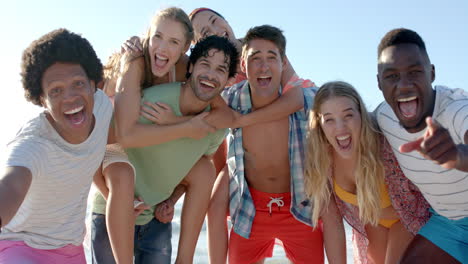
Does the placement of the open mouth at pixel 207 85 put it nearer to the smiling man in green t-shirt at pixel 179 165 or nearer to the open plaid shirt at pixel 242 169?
the smiling man in green t-shirt at pixel 179 165

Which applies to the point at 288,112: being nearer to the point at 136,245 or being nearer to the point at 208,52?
the point at 208,52

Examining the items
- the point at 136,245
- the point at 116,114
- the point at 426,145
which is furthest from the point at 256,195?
the point at 426,145

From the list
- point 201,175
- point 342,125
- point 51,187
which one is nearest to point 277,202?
point 201,175

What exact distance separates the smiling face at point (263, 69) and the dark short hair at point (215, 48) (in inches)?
6.7

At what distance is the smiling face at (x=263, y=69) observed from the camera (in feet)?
15.2

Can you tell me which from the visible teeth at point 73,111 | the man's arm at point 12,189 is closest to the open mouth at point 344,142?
the visible teeth at point 73,111

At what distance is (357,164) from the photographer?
165 inches

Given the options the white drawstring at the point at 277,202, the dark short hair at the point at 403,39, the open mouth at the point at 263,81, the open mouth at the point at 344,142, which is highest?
the dark short hair at the point at 403,39

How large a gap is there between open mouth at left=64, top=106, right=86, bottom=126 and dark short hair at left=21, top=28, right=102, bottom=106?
0.83 feet

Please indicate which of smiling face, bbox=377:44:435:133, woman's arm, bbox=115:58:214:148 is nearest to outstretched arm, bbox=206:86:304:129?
woman's arm, bbox=115:58:214:148

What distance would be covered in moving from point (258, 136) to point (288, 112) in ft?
1.32

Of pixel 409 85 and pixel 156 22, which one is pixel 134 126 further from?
pixel 409 85

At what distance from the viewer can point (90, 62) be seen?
3.61m

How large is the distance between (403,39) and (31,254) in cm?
314
